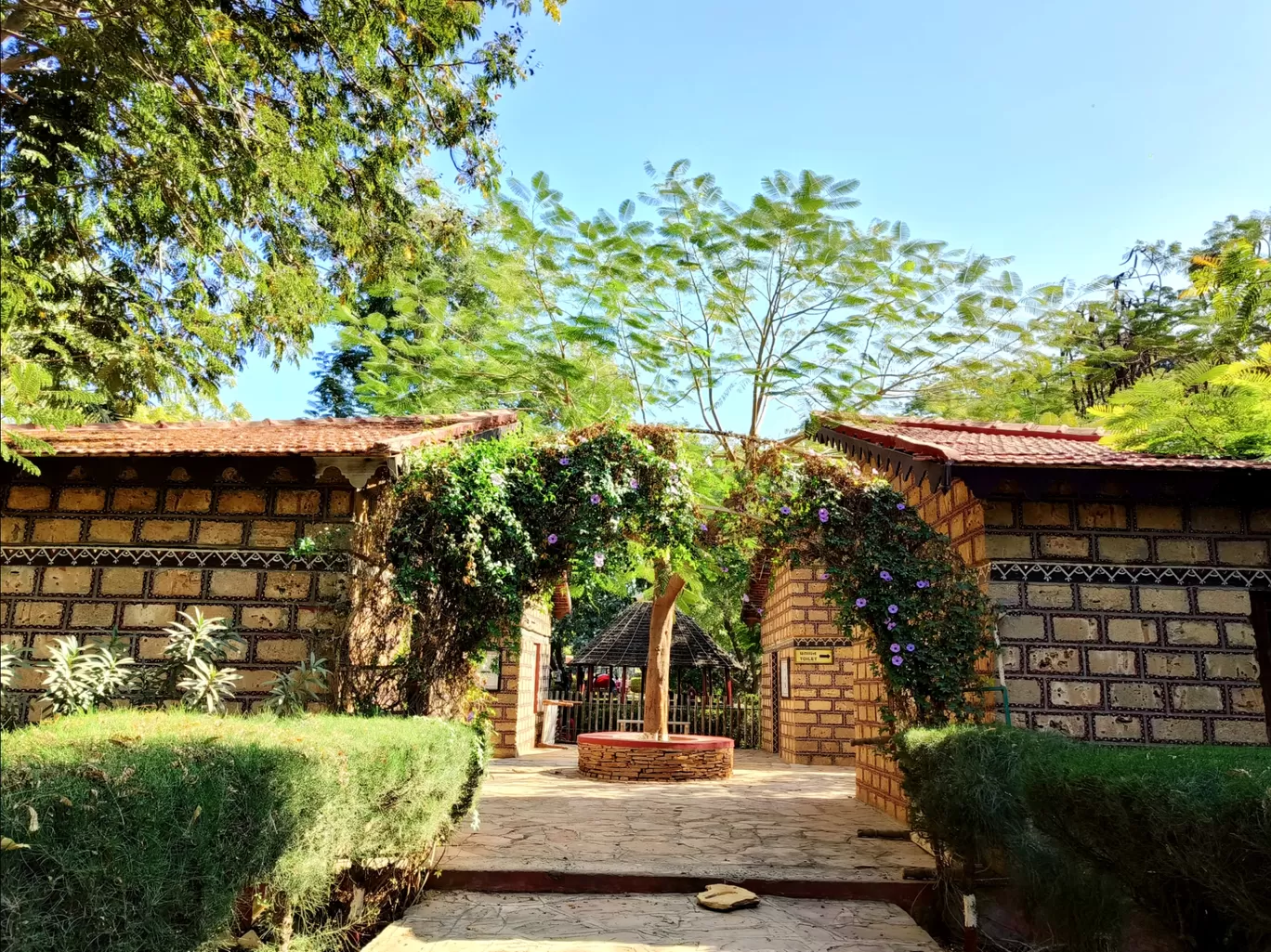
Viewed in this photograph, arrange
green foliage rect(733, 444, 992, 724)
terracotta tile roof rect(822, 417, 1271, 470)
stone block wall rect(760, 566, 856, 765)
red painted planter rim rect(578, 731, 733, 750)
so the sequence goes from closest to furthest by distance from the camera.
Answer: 1. terracotta tile roof rect(822, 417, 1271, 470)
2. green foliage rect(733, 444, 992, 724)
3. red painted planter rim rect(578, 731, 733, 750)
4. stone block wall rect(760, 566, 856, 765)

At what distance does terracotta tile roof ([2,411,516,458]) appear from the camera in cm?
705

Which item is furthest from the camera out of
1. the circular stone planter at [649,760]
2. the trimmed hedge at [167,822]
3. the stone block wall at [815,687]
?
the stone block wall at [815,687]

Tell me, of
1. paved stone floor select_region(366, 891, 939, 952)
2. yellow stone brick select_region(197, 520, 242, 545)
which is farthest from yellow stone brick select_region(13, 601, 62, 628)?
paved stone floor select_region(366, 891, 939, 952)

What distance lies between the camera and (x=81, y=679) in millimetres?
6250

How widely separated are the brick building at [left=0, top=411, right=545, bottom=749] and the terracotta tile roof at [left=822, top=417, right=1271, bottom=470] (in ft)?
13.6

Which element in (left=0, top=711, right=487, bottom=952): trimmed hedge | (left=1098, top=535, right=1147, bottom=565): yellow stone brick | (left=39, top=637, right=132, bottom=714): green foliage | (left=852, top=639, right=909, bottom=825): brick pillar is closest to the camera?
(left=0, top=711, right=487, bottom=952): trimmed hedge

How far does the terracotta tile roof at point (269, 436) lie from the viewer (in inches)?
278

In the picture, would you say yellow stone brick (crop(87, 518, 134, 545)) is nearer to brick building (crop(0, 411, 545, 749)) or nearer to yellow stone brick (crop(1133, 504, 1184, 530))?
brick building (crop(0, 411, 545, 749))

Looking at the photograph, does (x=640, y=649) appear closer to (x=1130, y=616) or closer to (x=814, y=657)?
(x=814, y=657)

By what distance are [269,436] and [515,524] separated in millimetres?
2550

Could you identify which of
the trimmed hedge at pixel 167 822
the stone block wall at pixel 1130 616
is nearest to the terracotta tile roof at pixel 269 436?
the trimmed hedge at pixel 167 822

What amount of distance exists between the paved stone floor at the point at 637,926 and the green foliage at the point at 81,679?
2896 millimetres

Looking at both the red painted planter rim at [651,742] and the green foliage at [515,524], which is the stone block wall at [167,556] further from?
the red painted planter rim at [651,742]

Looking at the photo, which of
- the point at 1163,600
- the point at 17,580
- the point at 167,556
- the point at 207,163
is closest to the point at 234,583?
the point at 167,556
